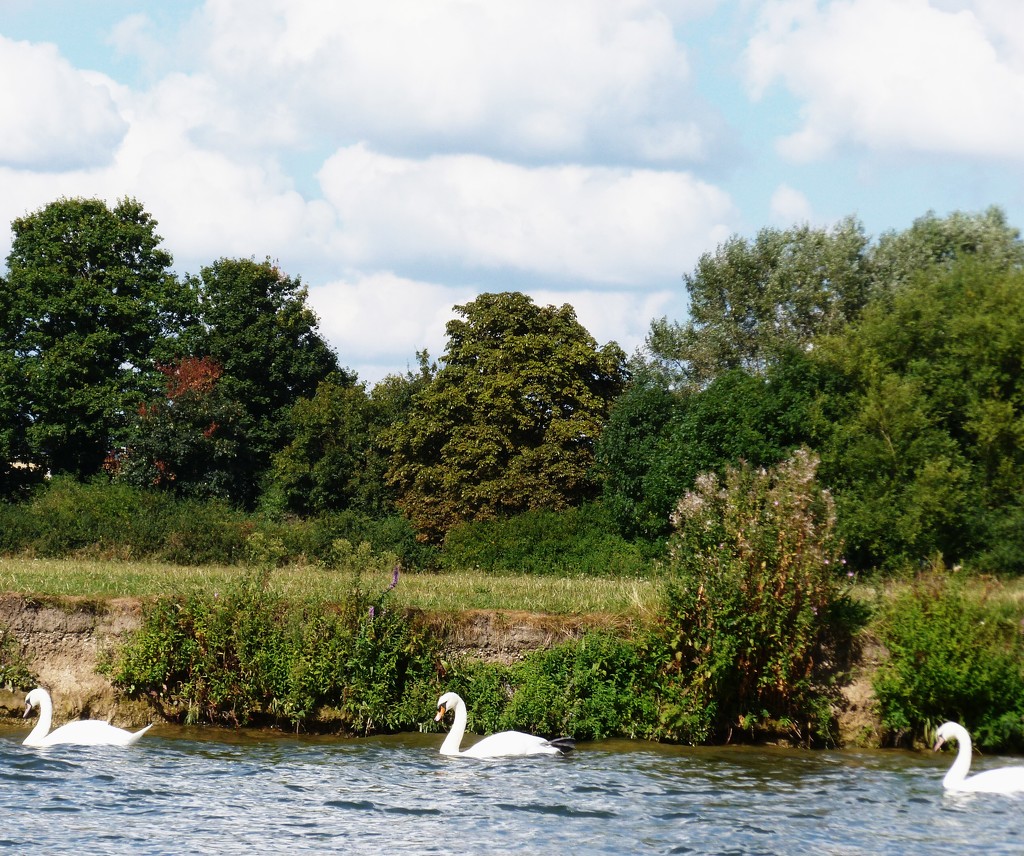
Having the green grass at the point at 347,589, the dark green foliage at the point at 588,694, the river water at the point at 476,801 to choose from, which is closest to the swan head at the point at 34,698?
the river water at the point at 476,801

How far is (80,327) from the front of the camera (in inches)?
2142

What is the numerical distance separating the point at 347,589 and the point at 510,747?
169 inches

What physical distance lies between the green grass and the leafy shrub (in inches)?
49.6

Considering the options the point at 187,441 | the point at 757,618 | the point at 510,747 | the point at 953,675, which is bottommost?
the point at 510,747

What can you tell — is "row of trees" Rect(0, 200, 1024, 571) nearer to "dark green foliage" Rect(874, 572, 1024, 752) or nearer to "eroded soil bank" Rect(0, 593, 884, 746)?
"dark green foliage" Rect(874, 572, 1024, 752)

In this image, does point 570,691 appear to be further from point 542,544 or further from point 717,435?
point 542,544

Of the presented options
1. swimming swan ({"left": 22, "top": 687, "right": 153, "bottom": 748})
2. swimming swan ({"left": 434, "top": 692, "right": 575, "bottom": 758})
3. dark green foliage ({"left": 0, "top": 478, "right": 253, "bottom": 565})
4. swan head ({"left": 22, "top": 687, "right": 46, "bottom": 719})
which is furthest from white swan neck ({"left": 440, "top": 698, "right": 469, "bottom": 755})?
dark green foliage ({"left": 0, "top": 478, "right": 253, "bottom": 565})

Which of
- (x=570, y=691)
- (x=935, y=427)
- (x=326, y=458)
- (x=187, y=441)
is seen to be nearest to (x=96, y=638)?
(x=570, y=691)

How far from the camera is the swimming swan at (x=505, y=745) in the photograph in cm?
1720

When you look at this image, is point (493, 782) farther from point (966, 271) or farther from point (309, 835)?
point (966, 271)

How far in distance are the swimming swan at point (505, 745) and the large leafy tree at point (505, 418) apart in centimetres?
2788

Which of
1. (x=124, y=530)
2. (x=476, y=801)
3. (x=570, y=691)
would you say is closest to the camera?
(x=476, y=801)

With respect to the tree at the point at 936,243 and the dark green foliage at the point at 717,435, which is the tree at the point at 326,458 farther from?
the tree at the point at 936,243

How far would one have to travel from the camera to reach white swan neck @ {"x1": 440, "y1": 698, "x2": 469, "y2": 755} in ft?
57.2
